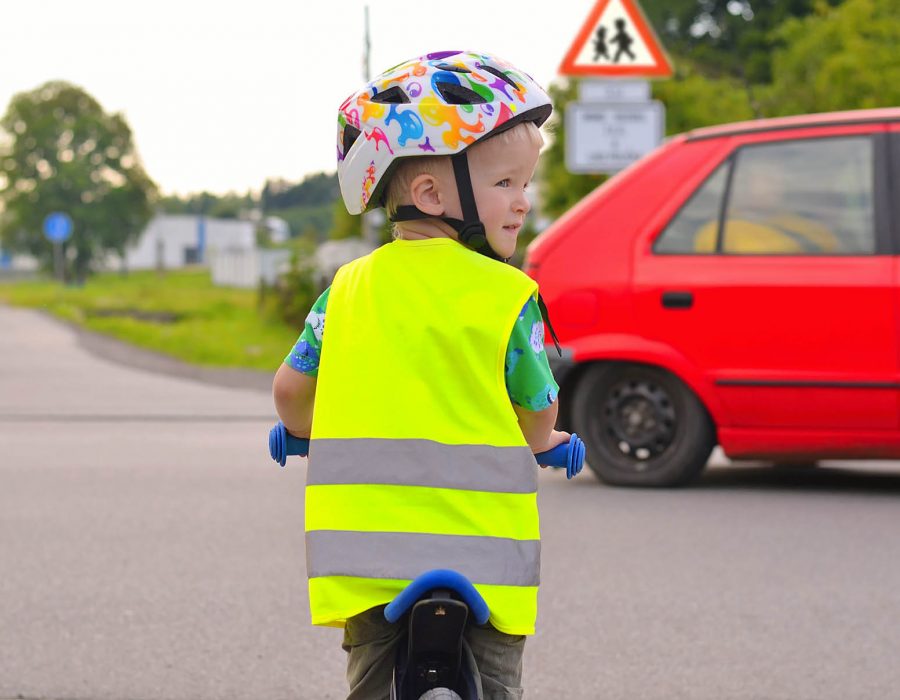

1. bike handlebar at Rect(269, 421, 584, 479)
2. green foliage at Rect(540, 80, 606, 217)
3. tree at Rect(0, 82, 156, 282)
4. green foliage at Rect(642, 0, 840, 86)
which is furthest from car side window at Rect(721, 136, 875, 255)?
tree at Rect(0, 82, 156, 282)

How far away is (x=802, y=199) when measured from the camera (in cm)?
756

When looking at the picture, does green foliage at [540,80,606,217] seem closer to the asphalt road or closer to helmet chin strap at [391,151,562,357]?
the asphalt road

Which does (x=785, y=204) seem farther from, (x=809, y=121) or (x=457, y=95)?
(x=457, y=95)

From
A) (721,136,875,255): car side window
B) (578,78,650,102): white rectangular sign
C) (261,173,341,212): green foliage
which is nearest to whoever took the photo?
(721,136,875,255): car side window

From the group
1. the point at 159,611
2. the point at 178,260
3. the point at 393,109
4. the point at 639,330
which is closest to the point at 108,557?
the point at 159,611

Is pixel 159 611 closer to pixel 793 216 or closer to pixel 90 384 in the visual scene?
pixel 793 216

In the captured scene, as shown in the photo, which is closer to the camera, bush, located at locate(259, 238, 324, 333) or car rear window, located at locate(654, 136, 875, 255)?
car rear window, located at locate(654, 136, 875, 255)

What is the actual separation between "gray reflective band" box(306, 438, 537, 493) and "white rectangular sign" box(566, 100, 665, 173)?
10.00 meters

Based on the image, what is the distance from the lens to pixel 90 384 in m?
15.2

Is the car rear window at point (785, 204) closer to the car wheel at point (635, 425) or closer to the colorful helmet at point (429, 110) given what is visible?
the car wheel at point (635, 425)

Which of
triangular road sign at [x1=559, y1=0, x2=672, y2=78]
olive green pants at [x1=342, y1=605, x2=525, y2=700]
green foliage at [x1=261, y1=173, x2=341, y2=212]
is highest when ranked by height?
triangular road sign at [x1=559, y1=0, x2=672, y2=78]

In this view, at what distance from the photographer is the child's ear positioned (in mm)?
2525

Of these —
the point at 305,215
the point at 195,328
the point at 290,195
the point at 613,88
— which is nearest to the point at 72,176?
the point at 305,215

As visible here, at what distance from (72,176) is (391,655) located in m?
78.1
